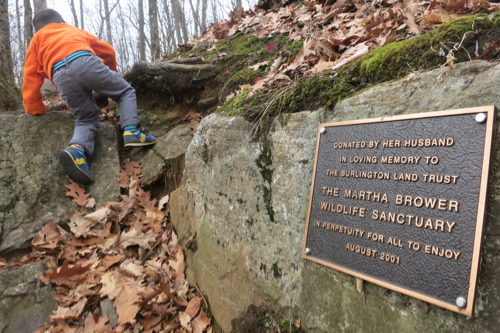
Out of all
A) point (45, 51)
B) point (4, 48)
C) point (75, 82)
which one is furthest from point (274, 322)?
point (4, 48)

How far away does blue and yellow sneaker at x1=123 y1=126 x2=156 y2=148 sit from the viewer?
3578 millimetres

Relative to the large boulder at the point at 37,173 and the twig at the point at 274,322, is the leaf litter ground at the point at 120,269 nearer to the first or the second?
the large boulder at the point at 37,173

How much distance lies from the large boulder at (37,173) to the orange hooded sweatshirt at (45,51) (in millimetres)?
288

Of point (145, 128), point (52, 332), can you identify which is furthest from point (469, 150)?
point (145, 128)

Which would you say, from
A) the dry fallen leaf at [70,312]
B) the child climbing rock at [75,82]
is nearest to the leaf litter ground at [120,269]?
the dry fallen leaf at [70,312]

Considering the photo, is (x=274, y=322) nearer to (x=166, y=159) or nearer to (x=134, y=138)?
(x=166, y=159)

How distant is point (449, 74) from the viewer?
55.4 inches

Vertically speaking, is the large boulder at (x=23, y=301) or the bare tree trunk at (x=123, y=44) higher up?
the bare tree trunk at (x=123, y=44)

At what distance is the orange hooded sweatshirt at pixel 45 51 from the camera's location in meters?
3.19

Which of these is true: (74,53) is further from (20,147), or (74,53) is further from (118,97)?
(20,147)

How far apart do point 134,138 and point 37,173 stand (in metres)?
1.15

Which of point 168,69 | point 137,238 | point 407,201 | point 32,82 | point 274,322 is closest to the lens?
point 407,201

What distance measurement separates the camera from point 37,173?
127 inches

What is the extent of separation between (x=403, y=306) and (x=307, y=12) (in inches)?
171
